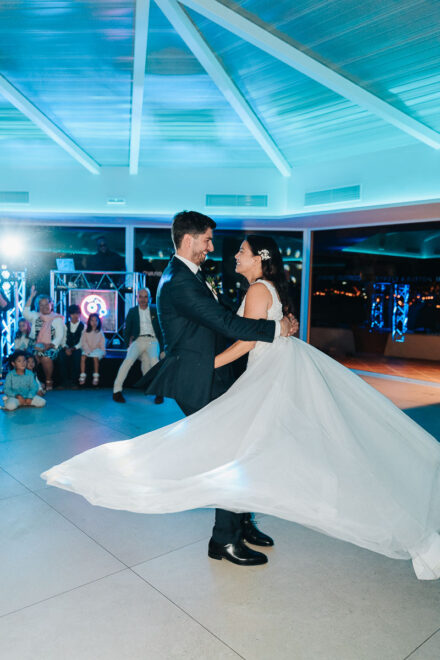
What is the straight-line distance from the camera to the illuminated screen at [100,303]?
8789 mm

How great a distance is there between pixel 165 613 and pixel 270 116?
6.65 m

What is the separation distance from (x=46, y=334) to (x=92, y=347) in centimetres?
65

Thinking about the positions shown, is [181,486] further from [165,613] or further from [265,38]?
[265,38]

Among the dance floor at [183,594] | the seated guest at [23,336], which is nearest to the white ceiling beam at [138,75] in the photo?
the seated guest at [23,336]

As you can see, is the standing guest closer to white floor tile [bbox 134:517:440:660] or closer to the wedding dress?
the wedding dress

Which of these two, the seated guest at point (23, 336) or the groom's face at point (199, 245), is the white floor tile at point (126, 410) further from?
the groom's face at point (199, 245)

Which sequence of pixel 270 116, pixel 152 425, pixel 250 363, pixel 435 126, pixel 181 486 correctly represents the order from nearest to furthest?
pixel 181 486 < pixel 250 363 < pixel 152 425 < pixel 435 126 < pixel 270 116

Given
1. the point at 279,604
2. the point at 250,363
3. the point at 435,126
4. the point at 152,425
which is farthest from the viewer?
the point at 435,126

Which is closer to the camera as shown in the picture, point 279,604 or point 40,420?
point 279,604

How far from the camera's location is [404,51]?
5043mm

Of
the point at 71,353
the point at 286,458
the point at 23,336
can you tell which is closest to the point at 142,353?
the point at 71,353

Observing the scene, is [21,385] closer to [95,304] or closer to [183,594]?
[95,304]

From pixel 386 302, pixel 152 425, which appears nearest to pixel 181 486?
pixel 152 425

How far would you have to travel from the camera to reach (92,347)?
23.1ft
